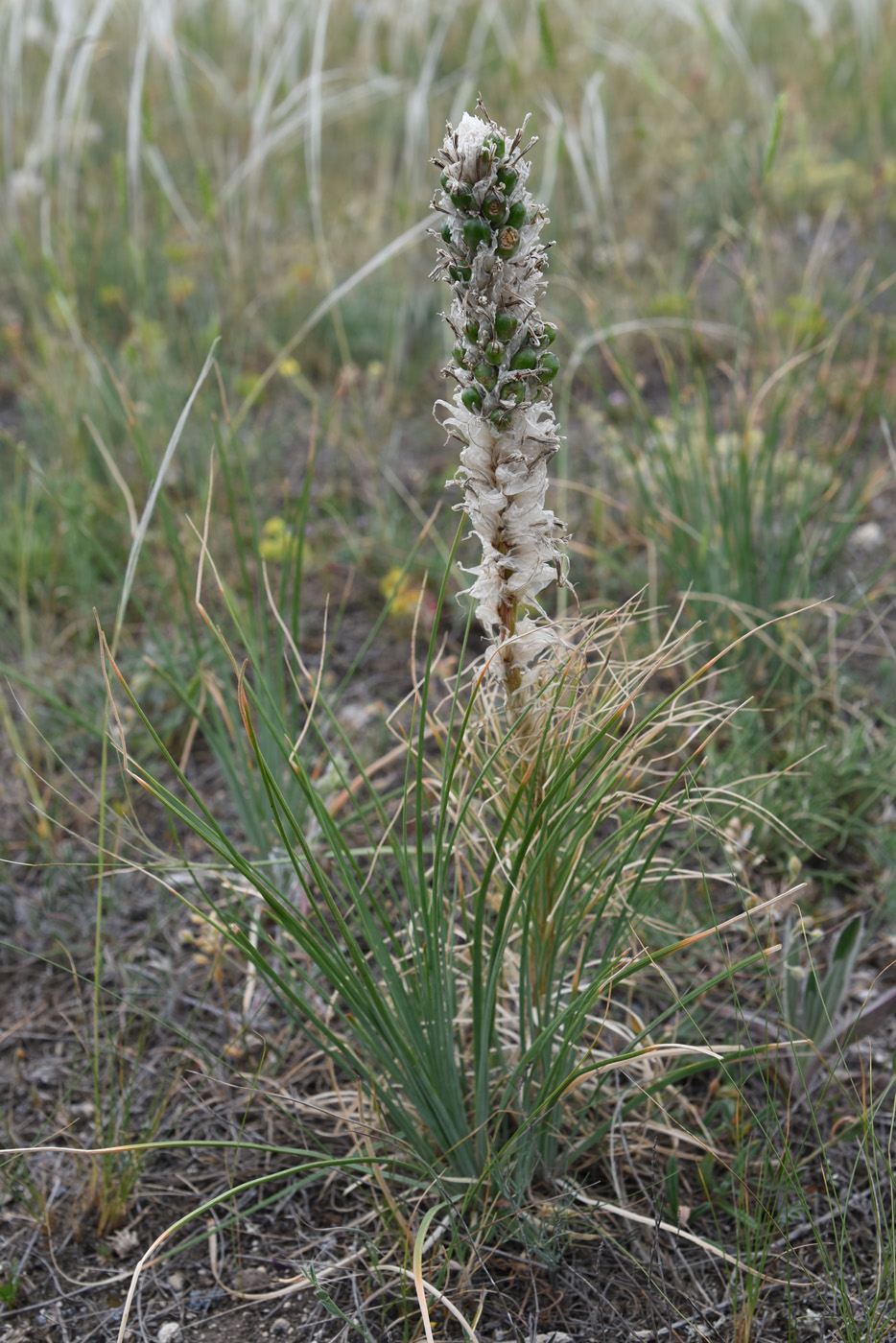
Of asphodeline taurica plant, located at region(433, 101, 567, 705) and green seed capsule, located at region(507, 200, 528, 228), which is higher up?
green seed capsule, located at region(507, 200, 528, 228)

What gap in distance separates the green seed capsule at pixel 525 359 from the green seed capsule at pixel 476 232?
0.35ft

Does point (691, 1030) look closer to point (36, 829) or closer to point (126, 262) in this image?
point (36, 829)

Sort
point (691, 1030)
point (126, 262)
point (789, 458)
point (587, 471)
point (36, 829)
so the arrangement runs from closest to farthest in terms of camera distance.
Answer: point (691, 1030)
point (36, 829)
point (789, 458)
point (587, 471)
point (126, 262)

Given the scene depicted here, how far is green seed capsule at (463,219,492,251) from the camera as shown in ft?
3.09

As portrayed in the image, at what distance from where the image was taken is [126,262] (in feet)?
12.0

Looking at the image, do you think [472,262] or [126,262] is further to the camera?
[126,262]

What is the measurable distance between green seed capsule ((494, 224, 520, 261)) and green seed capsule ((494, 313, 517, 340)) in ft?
0.17

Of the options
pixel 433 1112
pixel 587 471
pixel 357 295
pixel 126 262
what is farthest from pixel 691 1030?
pixel 126 262

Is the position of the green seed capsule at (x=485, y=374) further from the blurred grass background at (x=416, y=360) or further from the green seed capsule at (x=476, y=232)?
the blurred grass background at (x=416, y=360)

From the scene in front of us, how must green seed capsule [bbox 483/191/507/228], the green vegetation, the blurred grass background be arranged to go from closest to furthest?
green seed capsule [bbox 483/191/507/228], the green vegetation, the blurred grass background

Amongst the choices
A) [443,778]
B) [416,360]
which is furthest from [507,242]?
[416,360]

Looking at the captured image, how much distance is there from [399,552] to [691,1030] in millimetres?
1475

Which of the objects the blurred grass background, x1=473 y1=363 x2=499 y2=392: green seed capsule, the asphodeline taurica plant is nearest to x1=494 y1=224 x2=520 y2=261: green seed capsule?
the asphodeline taurica plant

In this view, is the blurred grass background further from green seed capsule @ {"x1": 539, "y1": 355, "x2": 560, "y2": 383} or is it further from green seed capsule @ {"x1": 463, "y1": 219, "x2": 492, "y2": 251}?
green seed capsule @ {"x1": 463, "y1": 219, "x2": 492, "y2": 251}
